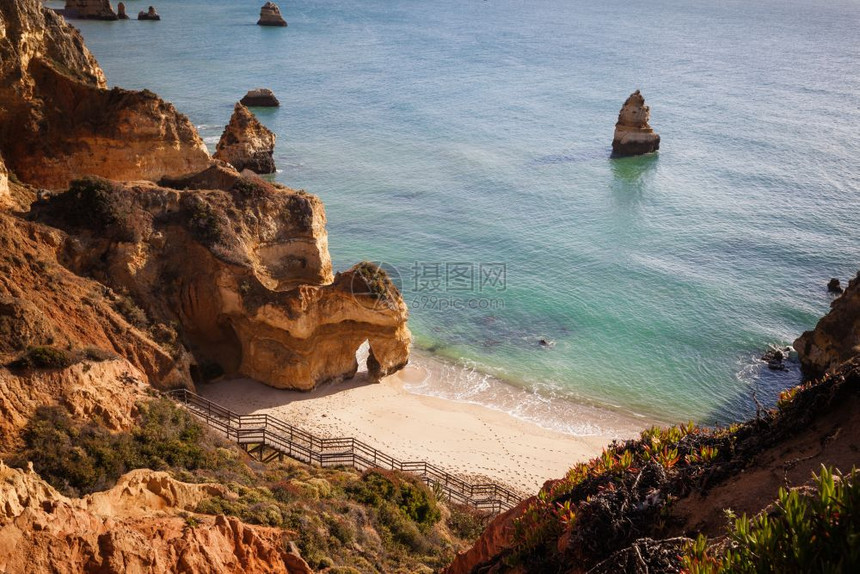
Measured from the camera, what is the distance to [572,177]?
6975 cm

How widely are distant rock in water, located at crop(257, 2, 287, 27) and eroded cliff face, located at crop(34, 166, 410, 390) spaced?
12010 centimetres

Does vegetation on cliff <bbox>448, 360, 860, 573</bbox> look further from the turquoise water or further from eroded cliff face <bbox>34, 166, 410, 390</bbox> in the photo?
the turquoise water

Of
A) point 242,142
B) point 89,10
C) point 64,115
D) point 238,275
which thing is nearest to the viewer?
point 238,275

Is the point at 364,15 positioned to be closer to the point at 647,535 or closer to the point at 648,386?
the point at 648,386

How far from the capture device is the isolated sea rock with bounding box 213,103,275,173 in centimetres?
6012

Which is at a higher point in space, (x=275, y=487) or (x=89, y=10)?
(x=89, y=10)

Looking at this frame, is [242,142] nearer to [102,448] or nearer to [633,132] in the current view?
[633,132]

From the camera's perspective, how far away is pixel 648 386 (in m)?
38.2

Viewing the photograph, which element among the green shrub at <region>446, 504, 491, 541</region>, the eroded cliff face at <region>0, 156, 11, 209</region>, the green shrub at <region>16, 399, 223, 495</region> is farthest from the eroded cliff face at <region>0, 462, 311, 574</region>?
the eroded cliff face at <region>0, 156, 11, 209</region>

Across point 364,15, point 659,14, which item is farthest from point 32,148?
point 659,14

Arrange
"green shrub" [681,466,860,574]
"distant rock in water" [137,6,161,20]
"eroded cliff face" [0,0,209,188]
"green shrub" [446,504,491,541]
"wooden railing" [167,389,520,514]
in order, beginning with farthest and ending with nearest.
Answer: "distant rock in water" [137,6,161,20] → "eroded cliff face" [0,0,209,188] → "wooden railing" [167,389,520,514] → "green shrub" [446,504,491,541] → "green shrub" [681,466,860,574]

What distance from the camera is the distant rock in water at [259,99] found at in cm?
8662

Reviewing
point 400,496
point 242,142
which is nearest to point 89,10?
point 242,142

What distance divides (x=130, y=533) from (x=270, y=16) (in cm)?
14250
